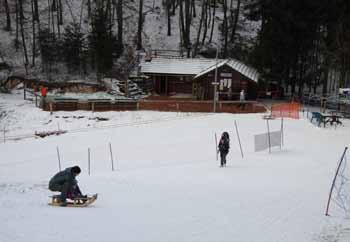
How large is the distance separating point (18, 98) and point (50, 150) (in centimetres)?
1487

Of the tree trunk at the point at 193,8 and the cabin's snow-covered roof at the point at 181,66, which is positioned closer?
the cabin's snow-covered roof at the point at 181,66

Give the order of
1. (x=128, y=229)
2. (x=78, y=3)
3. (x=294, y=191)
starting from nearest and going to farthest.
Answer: (x=128, y=229) → (x=294, y=191) → (x=78, y=3)

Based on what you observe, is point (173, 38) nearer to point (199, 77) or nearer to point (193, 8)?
point (193, 8)

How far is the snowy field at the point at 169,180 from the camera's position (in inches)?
390

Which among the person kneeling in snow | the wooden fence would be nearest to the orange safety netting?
the wooden fence

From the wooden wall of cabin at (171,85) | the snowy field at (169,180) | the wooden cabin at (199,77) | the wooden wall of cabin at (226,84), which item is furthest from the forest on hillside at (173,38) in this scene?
the snowy field at (169,180)

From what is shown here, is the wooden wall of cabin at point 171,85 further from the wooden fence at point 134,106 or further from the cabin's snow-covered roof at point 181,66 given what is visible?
the wooden fence at point 134,106

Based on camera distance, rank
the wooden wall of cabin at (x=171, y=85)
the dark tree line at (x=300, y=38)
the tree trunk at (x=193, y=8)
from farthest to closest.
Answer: the tree trunk at (x=193, y=8) → the wooden wall of cabin at (x=171, y=85) → the dark tree line at (x=300, y=38)

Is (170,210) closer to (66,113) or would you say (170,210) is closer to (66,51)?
(66,113)

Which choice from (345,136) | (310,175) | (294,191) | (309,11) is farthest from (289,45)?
(294,191)

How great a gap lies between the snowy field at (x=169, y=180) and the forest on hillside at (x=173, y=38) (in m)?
11.7

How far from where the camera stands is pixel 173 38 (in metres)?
51.1

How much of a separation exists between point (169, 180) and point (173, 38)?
3713 centimetres

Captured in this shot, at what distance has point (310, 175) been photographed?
16.7 metres
